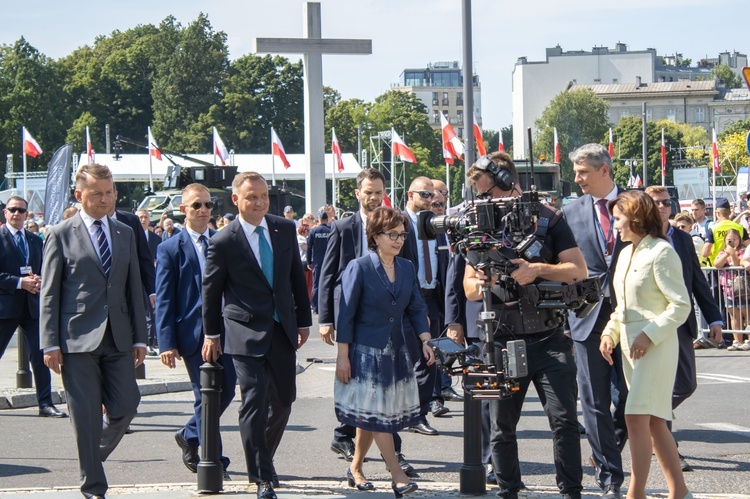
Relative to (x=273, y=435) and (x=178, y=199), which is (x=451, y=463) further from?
(x=178, y=199)

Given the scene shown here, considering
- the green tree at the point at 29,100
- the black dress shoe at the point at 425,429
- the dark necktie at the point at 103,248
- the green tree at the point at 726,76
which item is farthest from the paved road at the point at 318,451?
the green tree at the point at 726,76

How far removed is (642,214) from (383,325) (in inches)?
70.4

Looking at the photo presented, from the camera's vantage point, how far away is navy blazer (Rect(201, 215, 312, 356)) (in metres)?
6.96

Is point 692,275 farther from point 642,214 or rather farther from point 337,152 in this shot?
point 337,152

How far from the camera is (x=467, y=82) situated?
19422mm

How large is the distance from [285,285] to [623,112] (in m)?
158

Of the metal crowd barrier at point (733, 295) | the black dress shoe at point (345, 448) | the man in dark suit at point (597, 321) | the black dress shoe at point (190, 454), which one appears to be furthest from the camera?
the metal crowd barrier at point (733, 295)

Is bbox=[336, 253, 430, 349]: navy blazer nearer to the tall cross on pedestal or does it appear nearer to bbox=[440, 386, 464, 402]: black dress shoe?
bbox=[440, 386, 464, 402]: black dress shoe

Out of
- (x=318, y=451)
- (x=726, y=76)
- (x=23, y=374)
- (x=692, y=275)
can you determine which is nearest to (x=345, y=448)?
(x=318, y=451)

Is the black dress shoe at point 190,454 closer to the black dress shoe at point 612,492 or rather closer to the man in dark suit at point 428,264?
the man in dark suit at point 428,264

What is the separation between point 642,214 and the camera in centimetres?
632

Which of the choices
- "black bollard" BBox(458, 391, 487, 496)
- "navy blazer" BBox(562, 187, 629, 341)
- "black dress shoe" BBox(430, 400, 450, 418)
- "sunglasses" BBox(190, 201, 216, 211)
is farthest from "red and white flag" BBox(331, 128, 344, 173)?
"black bollard" BBox(458, 391, 487, 496)

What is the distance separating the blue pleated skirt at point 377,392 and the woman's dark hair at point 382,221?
70 centimetres

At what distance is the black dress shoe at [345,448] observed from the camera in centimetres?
840
